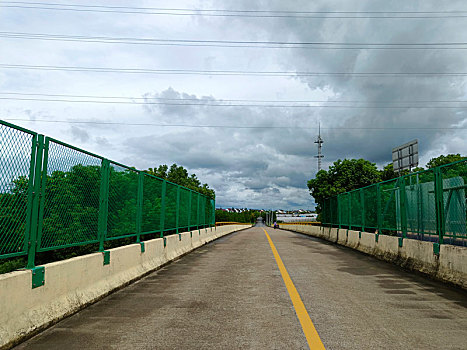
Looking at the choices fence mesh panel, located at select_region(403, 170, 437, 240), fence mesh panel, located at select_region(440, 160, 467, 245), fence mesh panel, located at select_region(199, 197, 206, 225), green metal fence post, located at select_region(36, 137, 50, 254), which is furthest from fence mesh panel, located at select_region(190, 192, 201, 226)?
green metal fence post, located at select_region(36, 137, 50, 254)

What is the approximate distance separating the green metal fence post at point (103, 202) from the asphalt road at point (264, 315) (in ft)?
3.87

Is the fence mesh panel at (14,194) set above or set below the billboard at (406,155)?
below

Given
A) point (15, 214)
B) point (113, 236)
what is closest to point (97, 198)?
point (113, 236)

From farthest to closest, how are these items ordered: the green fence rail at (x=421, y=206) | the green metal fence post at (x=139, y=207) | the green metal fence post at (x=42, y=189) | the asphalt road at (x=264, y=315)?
the green metal fence post at (x=139, y=207), the green fence rail at (x=421, y=206), the green metal fence post at (x=42, y=189), the asphalt road at (x=264, y=315)

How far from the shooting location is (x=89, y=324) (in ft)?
17.2

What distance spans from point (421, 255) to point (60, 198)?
8.42 m

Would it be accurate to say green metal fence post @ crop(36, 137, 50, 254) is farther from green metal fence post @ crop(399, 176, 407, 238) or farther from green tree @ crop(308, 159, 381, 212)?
green tree @ crop(308, 159, 381, 212)

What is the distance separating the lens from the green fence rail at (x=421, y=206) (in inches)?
337


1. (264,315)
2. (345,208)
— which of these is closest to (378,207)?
(345,208)

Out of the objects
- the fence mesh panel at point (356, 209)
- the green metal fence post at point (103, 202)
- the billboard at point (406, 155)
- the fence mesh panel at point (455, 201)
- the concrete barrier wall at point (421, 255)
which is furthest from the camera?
the billboard at point (406, 155)

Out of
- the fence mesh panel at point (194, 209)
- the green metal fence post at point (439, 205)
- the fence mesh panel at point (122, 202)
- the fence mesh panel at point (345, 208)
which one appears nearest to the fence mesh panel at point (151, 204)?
the fence mesh panel at point (122, 202)

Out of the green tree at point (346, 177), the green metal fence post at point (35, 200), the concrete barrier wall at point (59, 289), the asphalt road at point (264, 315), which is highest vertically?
the green tree at point (346, 177)

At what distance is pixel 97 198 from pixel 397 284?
6292 mm

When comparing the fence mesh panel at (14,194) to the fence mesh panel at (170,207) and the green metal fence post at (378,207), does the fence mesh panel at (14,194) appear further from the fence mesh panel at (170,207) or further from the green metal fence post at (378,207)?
the green metal fence post at (378,207)
